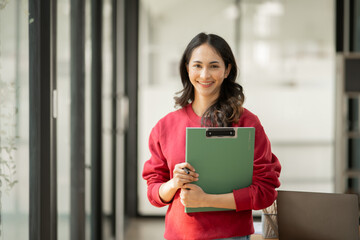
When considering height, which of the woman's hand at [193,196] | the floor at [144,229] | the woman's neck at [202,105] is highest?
the woman's neck at [202,105]

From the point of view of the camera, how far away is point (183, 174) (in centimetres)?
110

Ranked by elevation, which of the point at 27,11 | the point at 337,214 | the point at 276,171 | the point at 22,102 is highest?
the point at 27,11

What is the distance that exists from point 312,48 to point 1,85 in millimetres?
3392

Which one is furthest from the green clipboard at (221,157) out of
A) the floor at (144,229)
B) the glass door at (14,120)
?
the floor at (144,229)

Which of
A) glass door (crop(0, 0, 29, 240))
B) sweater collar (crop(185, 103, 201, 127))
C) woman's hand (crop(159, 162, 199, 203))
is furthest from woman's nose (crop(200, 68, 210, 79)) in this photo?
glass door (crop(0, 0, 29, 240))

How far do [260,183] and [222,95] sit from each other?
0.29 m

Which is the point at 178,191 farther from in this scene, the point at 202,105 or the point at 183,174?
the point at 202,105

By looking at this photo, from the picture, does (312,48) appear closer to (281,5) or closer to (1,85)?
(281,5)

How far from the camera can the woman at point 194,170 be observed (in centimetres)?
112

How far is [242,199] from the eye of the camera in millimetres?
Result: 1117

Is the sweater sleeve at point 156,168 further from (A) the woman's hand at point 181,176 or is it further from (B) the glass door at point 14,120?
(B) the glass door at point 14,120

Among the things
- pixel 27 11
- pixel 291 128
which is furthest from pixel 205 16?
pixel 27 11

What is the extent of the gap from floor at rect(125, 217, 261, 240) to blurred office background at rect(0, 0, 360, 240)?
0.04 m

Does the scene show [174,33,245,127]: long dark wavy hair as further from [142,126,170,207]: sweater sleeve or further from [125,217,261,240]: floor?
[125,217,261,240]: floor
